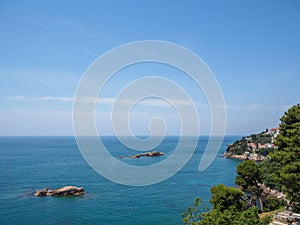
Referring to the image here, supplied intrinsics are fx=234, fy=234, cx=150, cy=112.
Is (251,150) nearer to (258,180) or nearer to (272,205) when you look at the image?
(272,205)

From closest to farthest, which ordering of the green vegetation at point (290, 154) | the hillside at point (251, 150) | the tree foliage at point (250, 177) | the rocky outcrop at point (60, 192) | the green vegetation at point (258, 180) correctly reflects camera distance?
the green vegetation at point (258, 180), the green vegetation at point (290, 154), the tree foliage at point (250, 177), the rocky outcrop at point (60, 192), the hillside at point (251, 150)

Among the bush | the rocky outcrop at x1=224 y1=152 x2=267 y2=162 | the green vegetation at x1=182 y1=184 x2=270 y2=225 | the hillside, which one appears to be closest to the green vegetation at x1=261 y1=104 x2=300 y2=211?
the green vegetation at x1=182 y1=184 x2=270 y2=225

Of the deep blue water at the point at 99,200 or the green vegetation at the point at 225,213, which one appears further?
the deep blue water at the point at 99,200

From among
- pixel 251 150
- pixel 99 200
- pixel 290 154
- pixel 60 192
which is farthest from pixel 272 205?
pixel 251 150

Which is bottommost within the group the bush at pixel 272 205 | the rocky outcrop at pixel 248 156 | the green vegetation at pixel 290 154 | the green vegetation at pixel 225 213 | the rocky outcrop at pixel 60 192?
the rocky outcrop at pixel 60 192

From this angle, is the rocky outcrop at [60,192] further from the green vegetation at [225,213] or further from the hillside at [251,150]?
the hillside at [251,150]

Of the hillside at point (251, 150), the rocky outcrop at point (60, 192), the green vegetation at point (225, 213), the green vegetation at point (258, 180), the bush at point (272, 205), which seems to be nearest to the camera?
the green vegetation at point (225, 213)

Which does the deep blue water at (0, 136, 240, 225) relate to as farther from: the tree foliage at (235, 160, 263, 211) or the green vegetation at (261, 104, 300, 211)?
the green vegetation at (261, 104, 300, 211)

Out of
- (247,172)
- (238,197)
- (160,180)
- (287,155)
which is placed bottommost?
(160,180)

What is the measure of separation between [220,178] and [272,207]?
1639 cm

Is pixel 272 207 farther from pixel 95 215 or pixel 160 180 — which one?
pixel 160 180

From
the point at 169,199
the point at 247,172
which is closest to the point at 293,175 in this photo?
the point at 247,172

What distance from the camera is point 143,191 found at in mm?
25453

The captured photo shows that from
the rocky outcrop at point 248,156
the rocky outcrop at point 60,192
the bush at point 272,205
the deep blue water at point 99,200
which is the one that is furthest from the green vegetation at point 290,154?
the rocky outcrop at point 248,156
